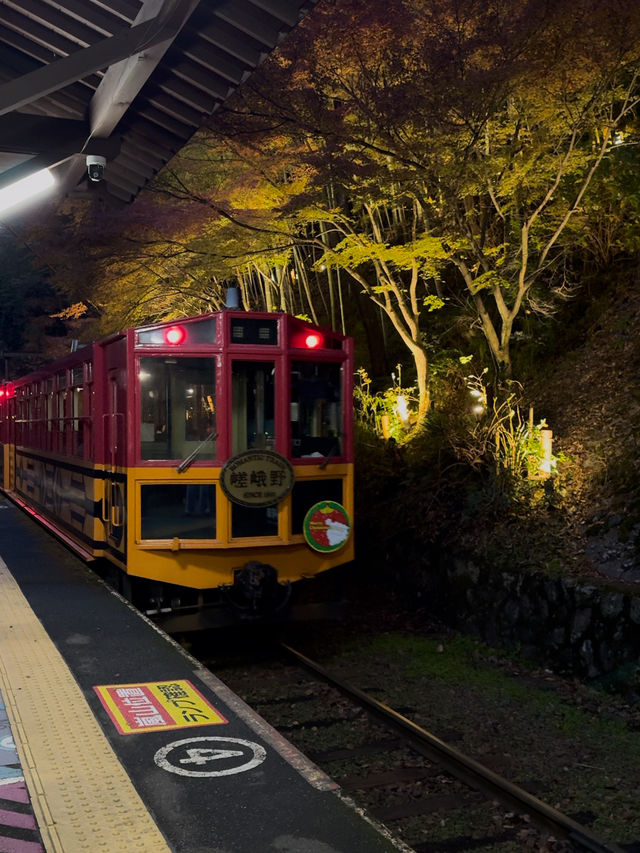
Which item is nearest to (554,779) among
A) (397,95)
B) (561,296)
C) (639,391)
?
(639,391)

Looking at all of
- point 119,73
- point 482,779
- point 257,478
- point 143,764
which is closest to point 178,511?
point 257,478

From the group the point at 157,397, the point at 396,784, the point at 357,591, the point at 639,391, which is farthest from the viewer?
the point at 357,591

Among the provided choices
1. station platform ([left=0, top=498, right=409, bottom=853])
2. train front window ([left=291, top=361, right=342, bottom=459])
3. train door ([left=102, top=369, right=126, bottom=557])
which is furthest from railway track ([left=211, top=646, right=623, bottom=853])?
train front window ([left=291, top=361, right=342, bottom=459])

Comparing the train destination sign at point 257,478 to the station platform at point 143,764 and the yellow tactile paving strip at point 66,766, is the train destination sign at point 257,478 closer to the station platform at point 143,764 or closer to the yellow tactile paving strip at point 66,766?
the station platform at point 143,764

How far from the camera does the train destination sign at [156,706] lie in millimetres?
4824

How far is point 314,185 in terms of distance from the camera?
1088 centimetres

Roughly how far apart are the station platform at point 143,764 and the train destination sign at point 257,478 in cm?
159

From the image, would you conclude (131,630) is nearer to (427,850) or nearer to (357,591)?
(427,850)

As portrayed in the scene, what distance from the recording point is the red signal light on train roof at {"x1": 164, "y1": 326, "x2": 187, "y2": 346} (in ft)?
25.5

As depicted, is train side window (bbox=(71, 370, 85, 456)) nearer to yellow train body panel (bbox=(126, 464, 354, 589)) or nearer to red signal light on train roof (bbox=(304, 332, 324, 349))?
yellow train body panel (bbox=(126, 464, 354, 589))

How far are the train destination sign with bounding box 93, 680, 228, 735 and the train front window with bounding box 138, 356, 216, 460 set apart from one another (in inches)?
104

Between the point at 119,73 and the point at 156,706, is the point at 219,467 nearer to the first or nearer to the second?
the point at 156,706

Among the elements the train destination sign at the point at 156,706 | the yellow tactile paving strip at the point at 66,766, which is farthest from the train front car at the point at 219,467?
the train destination sign at the point at 156,706

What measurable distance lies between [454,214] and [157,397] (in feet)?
17.3
